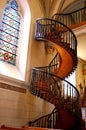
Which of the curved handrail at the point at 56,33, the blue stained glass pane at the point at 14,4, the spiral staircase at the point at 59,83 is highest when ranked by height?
the blue stained glass pane at the point at 14,4

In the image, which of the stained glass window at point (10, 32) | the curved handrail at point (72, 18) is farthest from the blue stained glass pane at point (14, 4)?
the curved handrail at point (72, 18)

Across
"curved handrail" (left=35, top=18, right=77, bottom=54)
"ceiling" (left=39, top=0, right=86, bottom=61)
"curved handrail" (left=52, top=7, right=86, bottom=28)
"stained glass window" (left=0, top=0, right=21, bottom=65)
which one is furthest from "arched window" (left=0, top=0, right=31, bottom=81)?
"curved handrail" (left=52, top=7, right=86, bottom=28)

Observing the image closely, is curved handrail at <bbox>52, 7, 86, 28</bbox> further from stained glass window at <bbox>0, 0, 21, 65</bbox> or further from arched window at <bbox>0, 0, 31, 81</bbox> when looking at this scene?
stained glass window at <bbox>0, 0, 21, 65</bbox>

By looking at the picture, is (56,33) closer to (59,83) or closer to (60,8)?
(59,83)

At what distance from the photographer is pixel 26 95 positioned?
6.60 metres

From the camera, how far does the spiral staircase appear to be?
5.69m

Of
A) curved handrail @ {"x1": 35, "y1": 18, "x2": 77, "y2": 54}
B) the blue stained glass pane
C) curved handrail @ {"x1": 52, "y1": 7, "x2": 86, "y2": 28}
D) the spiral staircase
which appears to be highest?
curved handrail @ {"x1": 52, "y1": 7, "x2": 86, "y2": 28}

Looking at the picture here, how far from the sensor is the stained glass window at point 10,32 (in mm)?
6809

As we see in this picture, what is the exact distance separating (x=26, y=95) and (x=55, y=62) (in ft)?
6.36

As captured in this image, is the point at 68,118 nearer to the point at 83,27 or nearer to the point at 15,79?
the point at 15,79

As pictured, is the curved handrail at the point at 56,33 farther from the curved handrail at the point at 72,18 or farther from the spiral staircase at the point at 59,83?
the curved handrail at the point at 72,18

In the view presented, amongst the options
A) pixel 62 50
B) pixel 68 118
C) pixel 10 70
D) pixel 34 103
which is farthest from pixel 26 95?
pixel 62 50

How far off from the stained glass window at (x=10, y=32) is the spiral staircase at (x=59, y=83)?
2.94 ft

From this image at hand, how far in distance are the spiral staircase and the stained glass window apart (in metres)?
0.90
